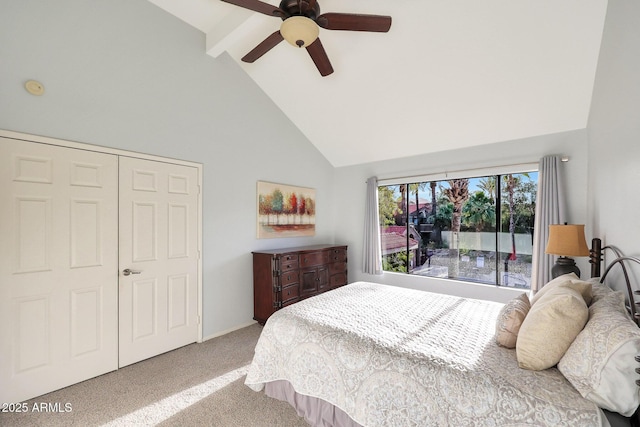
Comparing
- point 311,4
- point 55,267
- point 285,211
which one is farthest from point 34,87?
point 285,211

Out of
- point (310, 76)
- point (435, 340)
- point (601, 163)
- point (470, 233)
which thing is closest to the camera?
point (435, 340)

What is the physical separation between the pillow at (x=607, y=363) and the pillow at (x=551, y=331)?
0.04 m

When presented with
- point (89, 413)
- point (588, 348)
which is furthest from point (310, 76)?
point (89, 413)

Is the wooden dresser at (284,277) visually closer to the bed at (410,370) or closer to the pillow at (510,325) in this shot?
the bed at (410,370)

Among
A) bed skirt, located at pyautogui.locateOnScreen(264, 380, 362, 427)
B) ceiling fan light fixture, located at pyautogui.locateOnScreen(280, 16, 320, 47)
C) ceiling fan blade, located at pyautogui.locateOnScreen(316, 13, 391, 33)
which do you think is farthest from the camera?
ceiling fan blade, located at pyautogui.locateOnScreen(316, 13, 391, 33)

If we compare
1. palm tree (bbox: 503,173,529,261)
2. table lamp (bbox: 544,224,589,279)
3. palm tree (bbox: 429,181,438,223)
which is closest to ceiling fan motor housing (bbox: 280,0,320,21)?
table lamp (bbox: 544,224,589,279)

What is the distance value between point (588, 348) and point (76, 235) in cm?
345

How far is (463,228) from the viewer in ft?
13.2

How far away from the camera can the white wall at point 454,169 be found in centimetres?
314

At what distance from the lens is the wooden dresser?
3.49m

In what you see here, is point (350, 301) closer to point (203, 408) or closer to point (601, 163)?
point (203, 408)

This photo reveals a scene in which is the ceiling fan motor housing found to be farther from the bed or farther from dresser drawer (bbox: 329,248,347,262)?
dresser drawer (bbox: 329,248,347,262)

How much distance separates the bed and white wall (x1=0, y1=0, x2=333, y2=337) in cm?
164

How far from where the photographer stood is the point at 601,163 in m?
2.24
